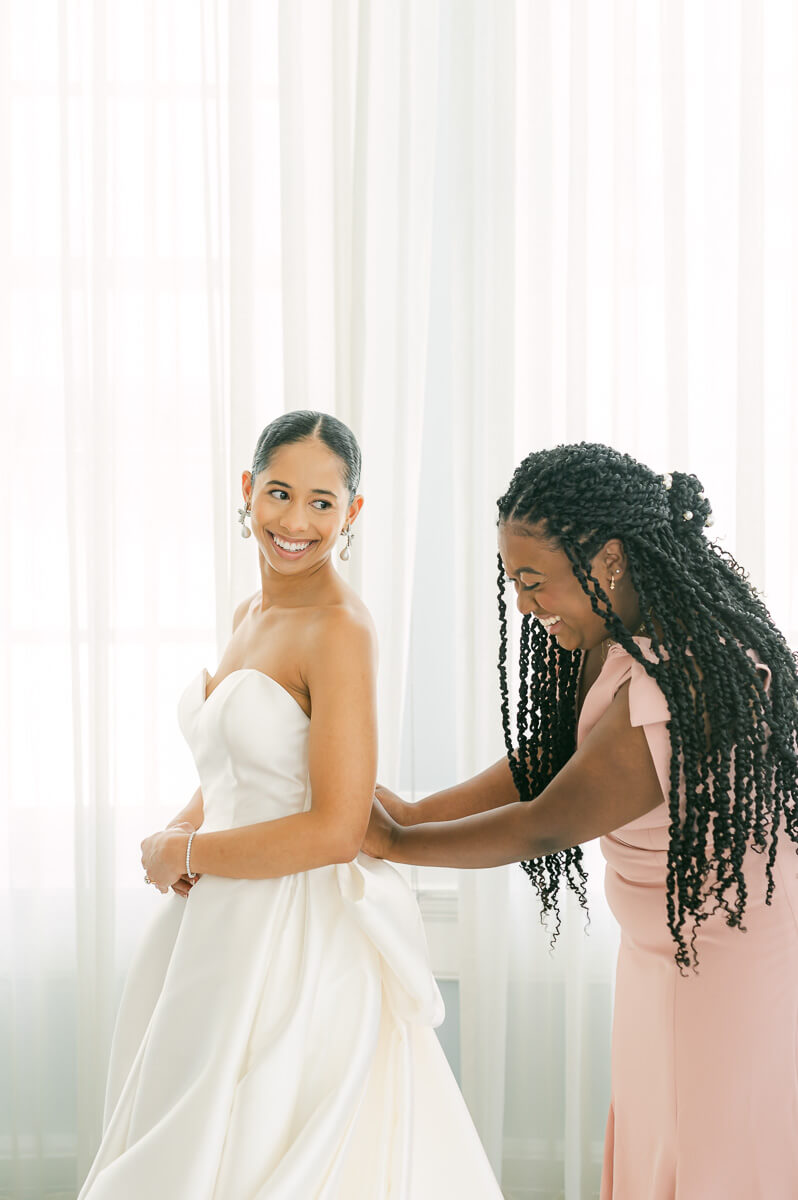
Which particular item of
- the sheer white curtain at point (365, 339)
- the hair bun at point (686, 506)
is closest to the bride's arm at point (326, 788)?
the hair bun at point (686, 506)

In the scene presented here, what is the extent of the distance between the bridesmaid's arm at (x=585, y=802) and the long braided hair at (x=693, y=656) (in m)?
0.05

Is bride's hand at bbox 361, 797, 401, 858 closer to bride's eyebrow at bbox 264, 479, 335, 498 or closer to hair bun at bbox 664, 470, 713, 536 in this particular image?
bride's eyebrow at bbox 264, 479, 335, 498

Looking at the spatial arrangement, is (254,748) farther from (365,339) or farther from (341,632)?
(365,339)

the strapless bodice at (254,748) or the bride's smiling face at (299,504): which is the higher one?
the bride's smiling face at (299,504)

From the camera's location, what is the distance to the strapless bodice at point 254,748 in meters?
1.38

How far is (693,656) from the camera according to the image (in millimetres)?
1280

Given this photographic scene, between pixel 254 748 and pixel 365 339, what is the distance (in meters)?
1.07

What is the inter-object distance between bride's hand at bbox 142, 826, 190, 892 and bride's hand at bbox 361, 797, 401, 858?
0.87 feet

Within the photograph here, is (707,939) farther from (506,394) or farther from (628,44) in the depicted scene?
(628,44)

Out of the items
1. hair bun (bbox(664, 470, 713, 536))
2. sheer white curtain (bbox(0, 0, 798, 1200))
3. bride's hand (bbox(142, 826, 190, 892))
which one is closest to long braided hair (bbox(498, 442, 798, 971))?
hair bun (bbox(664, 470, 713, 536))

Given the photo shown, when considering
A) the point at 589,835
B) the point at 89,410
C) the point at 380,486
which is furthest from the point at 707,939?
the point at 89,410

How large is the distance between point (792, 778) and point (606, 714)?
0.26 metres

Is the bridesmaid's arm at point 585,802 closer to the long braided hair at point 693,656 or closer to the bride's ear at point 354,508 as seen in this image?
the long braided hair at point 693,656

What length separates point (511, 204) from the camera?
211 centimetres
